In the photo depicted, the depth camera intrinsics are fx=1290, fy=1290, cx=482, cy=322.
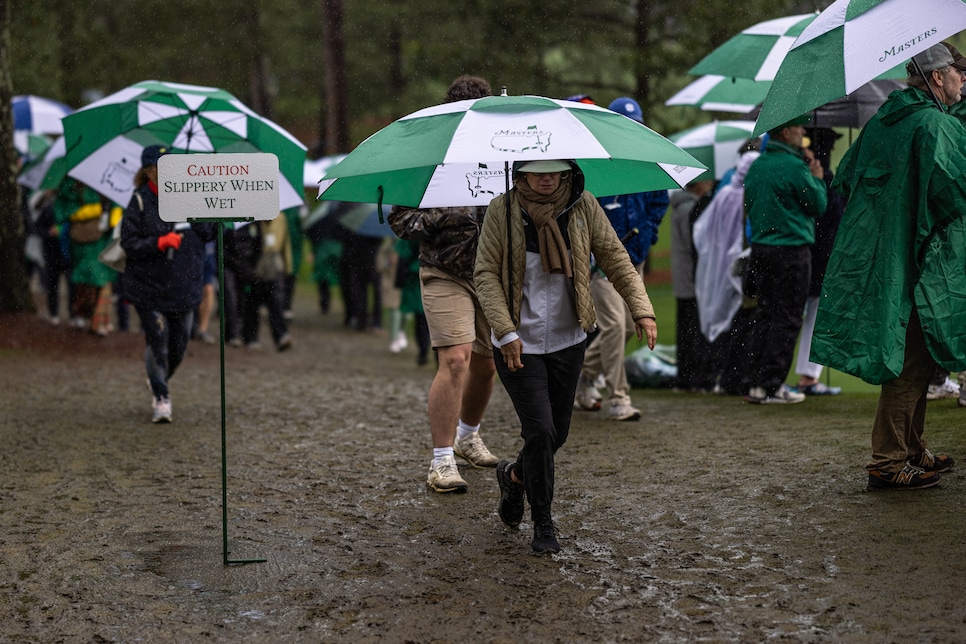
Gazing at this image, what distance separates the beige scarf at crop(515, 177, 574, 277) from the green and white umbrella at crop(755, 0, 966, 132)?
0.94 meters

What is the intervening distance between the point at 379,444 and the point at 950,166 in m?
4.42

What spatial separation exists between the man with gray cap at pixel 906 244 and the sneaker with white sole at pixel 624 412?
3181 millimetres

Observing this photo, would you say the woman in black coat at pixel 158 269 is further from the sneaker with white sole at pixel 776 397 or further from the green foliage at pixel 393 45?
the green foliage at pixel 393 45

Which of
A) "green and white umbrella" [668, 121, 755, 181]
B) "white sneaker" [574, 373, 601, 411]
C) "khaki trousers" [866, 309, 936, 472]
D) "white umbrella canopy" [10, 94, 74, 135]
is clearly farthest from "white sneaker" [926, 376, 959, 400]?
"white umbrella canopy" [10, 94, 74, 135]

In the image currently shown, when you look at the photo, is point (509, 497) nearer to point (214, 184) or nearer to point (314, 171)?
point (214, 184)

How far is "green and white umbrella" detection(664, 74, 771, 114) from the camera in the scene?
10.8m

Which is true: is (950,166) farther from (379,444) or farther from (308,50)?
(308,50)

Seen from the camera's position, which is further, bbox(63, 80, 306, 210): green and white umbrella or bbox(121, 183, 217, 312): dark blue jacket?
bbox(63, 80, 306, 210): green and white umbrella

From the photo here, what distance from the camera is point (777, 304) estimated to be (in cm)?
914

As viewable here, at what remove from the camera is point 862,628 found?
4430 millimetres

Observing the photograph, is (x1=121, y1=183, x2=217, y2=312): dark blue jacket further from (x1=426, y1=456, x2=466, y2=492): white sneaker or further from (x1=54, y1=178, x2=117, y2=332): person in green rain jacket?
(x1=54, y1=178, x2=117, y2=332): person in green rain jacket

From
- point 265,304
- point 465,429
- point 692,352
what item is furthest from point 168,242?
point 265,304

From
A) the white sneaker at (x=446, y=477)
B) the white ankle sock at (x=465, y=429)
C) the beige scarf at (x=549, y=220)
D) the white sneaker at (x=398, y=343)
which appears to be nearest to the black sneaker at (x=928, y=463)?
the beige scarf at (x=549, y=220)

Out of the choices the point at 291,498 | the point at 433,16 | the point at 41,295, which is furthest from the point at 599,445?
the point at 433,16
